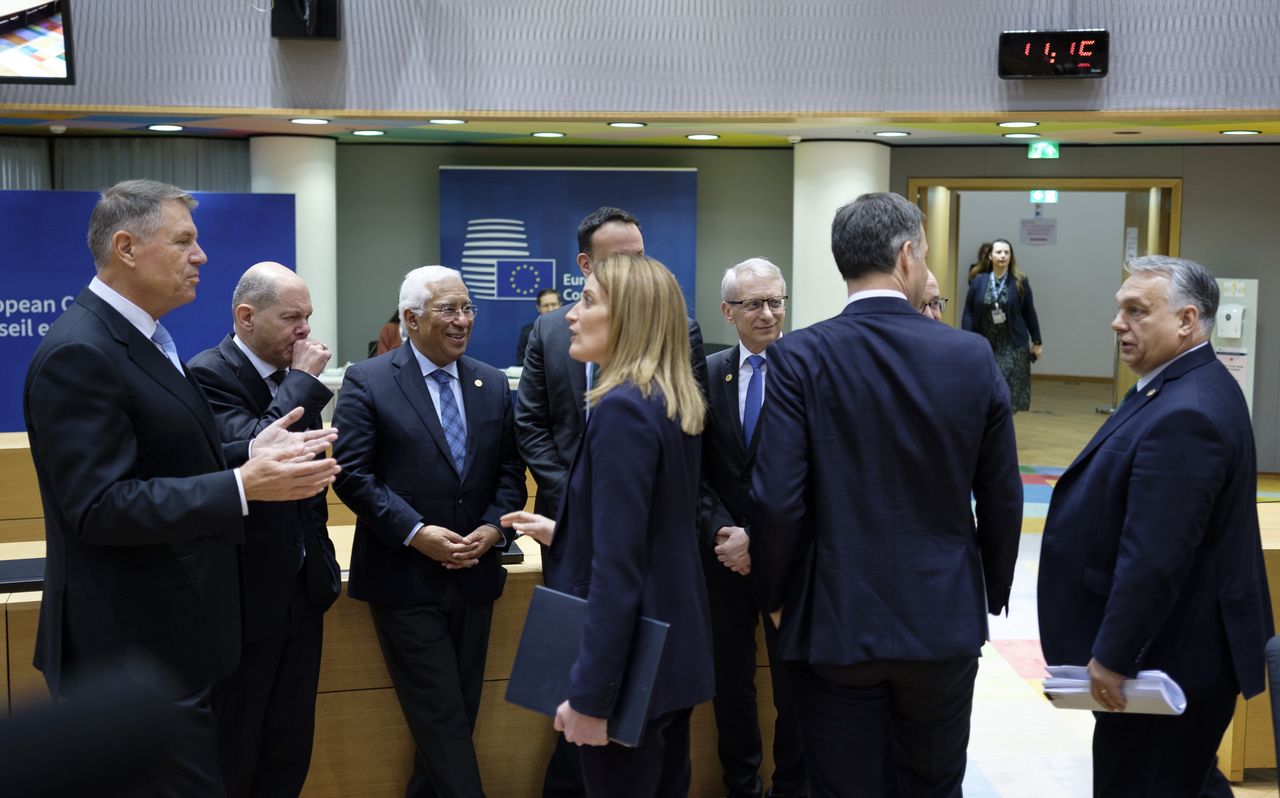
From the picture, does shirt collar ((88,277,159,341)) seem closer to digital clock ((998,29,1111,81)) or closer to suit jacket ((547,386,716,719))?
suit jacket ((547,386,716,719))

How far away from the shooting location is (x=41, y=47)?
7348mm

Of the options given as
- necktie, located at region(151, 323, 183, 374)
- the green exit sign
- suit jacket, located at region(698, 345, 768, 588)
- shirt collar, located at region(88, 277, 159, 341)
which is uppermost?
the green exit sign

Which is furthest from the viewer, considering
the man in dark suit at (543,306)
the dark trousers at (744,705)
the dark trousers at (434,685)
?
the man in dark suit at (543,306)

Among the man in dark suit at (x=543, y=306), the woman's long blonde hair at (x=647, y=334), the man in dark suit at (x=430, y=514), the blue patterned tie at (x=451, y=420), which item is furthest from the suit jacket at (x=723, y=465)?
the man in dark suit at (x=543, y=306)

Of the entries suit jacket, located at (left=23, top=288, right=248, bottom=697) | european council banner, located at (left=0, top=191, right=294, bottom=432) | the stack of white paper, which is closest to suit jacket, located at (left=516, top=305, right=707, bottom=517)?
suit jacket, located at (left=23, top=288, right=248, bottom=697)

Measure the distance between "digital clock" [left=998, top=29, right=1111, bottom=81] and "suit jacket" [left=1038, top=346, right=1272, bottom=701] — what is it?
16.6ft

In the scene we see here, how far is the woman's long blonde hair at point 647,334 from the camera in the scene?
7.95ft

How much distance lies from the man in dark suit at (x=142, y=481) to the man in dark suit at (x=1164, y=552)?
182 cm

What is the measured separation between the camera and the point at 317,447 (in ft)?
8.62

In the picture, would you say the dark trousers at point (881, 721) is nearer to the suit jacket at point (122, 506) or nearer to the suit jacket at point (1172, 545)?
the suit jacket at point (1172, 545)

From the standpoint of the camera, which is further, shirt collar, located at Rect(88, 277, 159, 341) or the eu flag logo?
the eu flag logo

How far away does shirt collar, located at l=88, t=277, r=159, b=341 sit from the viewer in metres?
2.53

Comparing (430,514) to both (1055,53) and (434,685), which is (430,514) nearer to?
(434,685)

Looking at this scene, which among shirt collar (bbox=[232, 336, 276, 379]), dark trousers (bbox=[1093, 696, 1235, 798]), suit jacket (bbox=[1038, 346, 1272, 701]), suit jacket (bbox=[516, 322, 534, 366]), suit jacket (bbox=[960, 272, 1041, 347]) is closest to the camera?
suit jacket (bbox=[1038, 346, 1272, 701])
